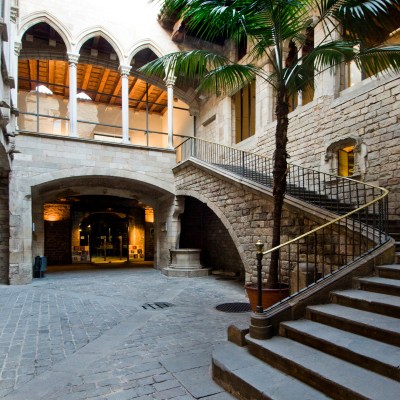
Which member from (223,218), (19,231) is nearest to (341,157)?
(223,218)

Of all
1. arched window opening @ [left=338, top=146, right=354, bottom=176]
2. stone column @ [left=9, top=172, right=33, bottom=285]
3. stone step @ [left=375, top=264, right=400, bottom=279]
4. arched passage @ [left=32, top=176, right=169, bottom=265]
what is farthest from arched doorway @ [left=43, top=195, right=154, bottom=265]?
stone step @ [left=375, top=264, right=400, bottom=279]

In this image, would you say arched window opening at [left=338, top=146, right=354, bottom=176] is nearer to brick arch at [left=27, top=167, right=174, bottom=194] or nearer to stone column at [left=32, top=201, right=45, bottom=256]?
brick arch at [left=27, top=167, right=174, bottom=194]

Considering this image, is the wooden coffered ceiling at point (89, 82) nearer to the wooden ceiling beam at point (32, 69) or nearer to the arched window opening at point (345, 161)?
the wooden ceiling beam at point (32, 69)

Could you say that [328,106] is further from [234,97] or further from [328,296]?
[328,296]

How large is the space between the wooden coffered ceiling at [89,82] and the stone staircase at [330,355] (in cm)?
1244

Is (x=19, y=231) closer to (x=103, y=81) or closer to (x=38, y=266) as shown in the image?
(x=38, y=266)

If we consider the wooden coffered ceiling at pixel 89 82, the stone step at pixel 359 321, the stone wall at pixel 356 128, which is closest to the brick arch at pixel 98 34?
the wooden coffered ceiling at pixel 89 82

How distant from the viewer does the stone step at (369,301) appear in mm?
3115

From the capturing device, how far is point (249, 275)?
277 inches

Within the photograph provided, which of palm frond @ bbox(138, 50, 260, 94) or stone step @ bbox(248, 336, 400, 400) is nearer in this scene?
stone step @ bbox(248, 336, 400, 400)

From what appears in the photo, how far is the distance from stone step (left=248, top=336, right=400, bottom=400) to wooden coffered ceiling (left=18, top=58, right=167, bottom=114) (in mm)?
12638

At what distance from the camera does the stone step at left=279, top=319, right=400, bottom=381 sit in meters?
2.42

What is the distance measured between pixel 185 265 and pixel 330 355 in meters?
8.60

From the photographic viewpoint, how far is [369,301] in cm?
330
